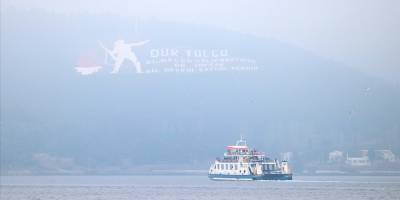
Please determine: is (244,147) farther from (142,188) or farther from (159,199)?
(159,199)

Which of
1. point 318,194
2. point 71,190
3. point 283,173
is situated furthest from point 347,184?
point 71,190

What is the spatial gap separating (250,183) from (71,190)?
39.5 ft

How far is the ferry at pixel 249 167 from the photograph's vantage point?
80.8 metres

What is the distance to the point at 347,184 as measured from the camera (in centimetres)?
7669

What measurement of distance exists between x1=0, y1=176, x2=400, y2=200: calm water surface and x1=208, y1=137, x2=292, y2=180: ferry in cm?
69

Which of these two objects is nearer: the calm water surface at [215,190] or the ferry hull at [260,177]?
the calm water surface at [215,190]

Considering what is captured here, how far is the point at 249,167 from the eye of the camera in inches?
3184

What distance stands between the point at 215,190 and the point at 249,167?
10.3 meters

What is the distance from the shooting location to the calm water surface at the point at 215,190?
2547 inches

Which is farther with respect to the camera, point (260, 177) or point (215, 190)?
point (260, 177)

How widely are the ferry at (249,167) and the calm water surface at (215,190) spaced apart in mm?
693

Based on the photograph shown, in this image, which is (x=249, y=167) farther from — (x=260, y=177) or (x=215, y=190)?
(x=215, y=190)

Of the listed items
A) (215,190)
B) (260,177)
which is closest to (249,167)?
(260,177)

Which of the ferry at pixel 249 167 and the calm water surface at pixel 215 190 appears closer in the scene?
the calm water surface at pixel 215 190
